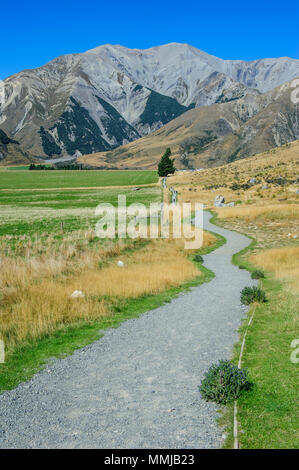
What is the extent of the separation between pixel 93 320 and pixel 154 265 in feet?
34.0

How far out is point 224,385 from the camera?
28.5ft

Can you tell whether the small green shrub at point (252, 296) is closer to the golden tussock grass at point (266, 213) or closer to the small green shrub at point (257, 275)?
the small green shrub at point (257, 275)

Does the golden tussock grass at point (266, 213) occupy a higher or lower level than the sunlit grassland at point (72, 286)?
higher

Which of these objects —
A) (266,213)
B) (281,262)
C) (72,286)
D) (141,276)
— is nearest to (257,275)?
(281,262)

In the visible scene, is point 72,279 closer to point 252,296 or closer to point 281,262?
point 252,296

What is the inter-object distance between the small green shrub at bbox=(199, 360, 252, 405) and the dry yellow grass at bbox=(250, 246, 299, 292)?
12777 mm

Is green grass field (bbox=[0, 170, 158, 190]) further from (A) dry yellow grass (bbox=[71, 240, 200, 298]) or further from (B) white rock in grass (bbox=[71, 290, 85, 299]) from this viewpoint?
(B) white rock in grass (bbox=[71, 290, 85, 299])

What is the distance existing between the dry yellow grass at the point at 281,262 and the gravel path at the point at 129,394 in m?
8.51

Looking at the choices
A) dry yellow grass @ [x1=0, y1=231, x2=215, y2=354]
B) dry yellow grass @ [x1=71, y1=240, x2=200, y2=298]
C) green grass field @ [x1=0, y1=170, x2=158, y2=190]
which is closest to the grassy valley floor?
dry yellow grass @ [x1=71, y1=240, x2=200, y2=298]

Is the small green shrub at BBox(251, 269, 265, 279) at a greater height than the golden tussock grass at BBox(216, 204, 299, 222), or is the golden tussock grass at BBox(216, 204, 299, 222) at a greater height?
the golden tussock grass at BBox(216, 204, 299, 222)

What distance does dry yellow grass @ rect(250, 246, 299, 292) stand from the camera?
2235cm

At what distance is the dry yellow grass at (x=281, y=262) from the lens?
22.4 m

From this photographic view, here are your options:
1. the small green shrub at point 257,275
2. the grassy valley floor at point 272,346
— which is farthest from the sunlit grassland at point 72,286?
the grassy valley floor at point 272,346
